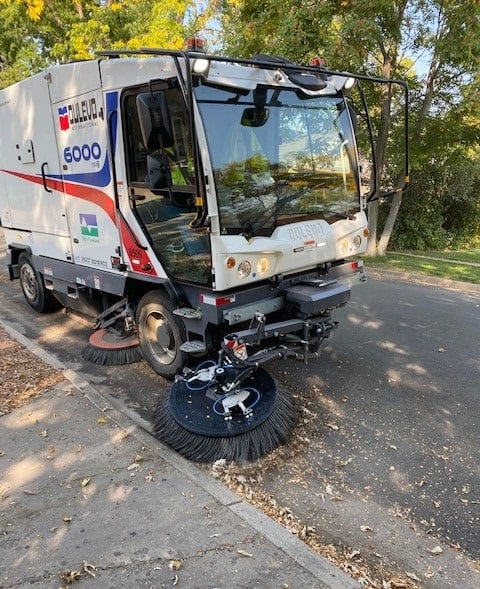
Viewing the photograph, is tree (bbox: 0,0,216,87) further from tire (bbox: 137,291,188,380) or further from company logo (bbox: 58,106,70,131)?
Answer: tire (bbox: 137,291,188,380)

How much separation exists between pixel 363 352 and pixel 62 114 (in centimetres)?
423

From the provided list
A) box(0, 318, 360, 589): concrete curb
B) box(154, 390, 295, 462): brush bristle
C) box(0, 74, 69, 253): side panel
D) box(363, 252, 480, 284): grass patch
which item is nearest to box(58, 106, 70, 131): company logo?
box(0, 74, 69, 253): side panel

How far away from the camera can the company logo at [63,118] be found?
5113 mm

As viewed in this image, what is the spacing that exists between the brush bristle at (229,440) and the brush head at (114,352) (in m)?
1.55

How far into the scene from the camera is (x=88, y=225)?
17.2 feet

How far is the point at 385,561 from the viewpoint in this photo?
8.68 ft

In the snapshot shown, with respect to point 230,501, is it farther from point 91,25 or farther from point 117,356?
point 91,25

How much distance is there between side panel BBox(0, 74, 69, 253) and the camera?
5551mm

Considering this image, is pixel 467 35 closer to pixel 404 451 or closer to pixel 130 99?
pixel 130 99

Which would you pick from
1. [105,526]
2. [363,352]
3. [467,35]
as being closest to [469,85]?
[467,35]

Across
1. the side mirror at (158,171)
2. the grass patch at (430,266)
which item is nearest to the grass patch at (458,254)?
the grass patch at (430,266)

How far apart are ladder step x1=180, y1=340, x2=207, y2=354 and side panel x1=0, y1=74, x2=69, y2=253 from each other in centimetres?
242

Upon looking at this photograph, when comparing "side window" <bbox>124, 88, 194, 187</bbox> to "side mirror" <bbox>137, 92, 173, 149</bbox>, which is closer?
"side mirror" <bbox>137, 92, 173, 149</bbox>

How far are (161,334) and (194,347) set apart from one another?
751 millimetres
